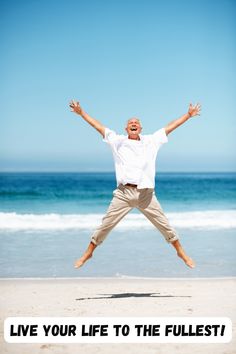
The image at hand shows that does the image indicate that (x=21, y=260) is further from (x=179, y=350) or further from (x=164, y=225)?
(x=179, y=350)

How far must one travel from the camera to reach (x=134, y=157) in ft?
17.5

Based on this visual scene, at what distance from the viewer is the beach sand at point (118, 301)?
3979 millimetres

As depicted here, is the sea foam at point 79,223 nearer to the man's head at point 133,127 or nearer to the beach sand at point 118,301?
the beach sand at point 118,301

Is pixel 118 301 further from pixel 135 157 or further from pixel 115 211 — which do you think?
pixel 135 157

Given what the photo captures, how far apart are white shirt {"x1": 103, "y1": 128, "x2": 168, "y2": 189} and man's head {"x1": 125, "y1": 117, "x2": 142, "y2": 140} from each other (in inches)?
2.4

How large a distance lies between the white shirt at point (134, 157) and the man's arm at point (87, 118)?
63 millimetres

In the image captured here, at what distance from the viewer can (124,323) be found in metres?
4.30

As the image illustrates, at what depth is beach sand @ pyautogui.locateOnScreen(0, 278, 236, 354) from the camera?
3979mm

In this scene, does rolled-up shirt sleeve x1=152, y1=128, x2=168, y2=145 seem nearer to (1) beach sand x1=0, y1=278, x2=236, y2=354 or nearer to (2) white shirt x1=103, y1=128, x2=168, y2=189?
(2) white shirt x1=103, y1=128, x2=168, y2=189

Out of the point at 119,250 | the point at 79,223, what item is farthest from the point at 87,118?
the point at 79,223

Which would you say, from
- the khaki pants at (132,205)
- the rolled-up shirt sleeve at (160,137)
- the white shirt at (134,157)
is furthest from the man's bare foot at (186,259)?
the rolled-up shirt sleeve at (160,137)

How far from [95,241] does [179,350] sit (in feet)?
6.40

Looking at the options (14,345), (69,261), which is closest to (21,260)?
(69,261)

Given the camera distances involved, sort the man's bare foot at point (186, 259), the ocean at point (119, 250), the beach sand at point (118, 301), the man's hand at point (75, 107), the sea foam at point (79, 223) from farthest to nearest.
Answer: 1. the sea foam at point (79, 223)
2. the ocean at point (119, 250)
3. the man's bare foot at point (186, 259)
4. the man's hand at point (75, 107)
5. the beach sand at point (118, 301)
